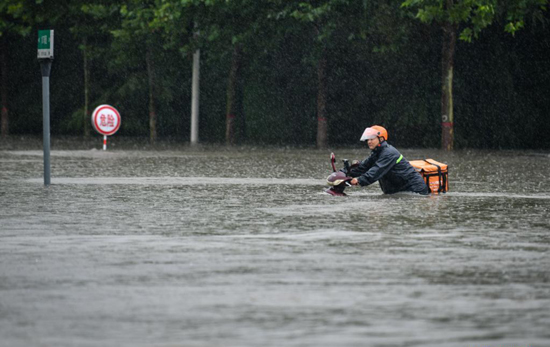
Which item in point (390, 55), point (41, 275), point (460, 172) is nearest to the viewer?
point (41, 275)

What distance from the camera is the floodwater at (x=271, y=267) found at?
23.4ft

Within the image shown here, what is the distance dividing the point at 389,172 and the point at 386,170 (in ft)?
0.75

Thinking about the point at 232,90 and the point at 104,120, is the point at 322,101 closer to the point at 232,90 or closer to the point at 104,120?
the point at 232,90

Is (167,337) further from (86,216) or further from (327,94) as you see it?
(327,94)

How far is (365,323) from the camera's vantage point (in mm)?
7324

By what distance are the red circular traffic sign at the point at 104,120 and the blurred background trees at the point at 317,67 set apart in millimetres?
5897

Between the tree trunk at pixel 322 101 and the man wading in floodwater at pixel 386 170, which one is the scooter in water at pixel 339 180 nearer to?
the man wading in floodwater at pixel 386 170

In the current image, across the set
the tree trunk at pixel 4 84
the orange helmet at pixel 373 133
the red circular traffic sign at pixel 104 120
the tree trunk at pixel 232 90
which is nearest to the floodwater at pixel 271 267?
the orange helmet at pixel 373 133

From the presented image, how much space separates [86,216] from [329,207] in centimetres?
337

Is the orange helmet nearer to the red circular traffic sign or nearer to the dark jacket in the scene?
the dark jacket

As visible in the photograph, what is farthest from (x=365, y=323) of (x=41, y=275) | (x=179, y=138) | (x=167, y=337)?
(x=179, y=138)

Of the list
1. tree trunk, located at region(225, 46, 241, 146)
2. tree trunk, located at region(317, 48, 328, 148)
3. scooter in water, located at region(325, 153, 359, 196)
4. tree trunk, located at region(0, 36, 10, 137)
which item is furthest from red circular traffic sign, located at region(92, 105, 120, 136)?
scooter in water, located at region(325, 153, 359, 196)

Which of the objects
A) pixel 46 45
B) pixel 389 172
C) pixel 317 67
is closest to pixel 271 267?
pixel 389 172

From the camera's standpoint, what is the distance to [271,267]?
32.3 feet
